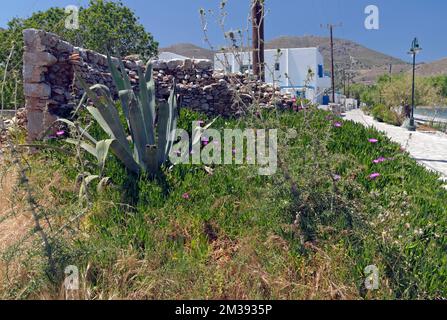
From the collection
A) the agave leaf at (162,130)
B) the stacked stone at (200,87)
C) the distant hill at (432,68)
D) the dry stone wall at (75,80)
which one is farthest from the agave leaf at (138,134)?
the distant hill at (432,68)

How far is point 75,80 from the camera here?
4.09 m

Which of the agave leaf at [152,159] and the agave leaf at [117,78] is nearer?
the agave leaf at [152,159]

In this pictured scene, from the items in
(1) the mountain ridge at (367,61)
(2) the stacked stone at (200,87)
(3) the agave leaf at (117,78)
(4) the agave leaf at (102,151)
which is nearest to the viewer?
(4) the agave leaf at (102,151)

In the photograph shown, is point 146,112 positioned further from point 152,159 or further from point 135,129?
point 152,159

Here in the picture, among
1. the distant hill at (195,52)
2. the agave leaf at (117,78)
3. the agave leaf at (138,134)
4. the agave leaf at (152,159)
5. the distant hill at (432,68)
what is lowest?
the agave leaf at (152,159)

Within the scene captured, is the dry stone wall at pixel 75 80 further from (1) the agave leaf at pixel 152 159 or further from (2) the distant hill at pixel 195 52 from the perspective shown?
(1) the agave leaf at pixel 152 159

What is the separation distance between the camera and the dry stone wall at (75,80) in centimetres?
372

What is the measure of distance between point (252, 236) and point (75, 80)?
3.35 m

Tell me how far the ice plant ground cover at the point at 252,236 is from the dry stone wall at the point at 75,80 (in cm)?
89

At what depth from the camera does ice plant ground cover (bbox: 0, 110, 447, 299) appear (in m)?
1.62
